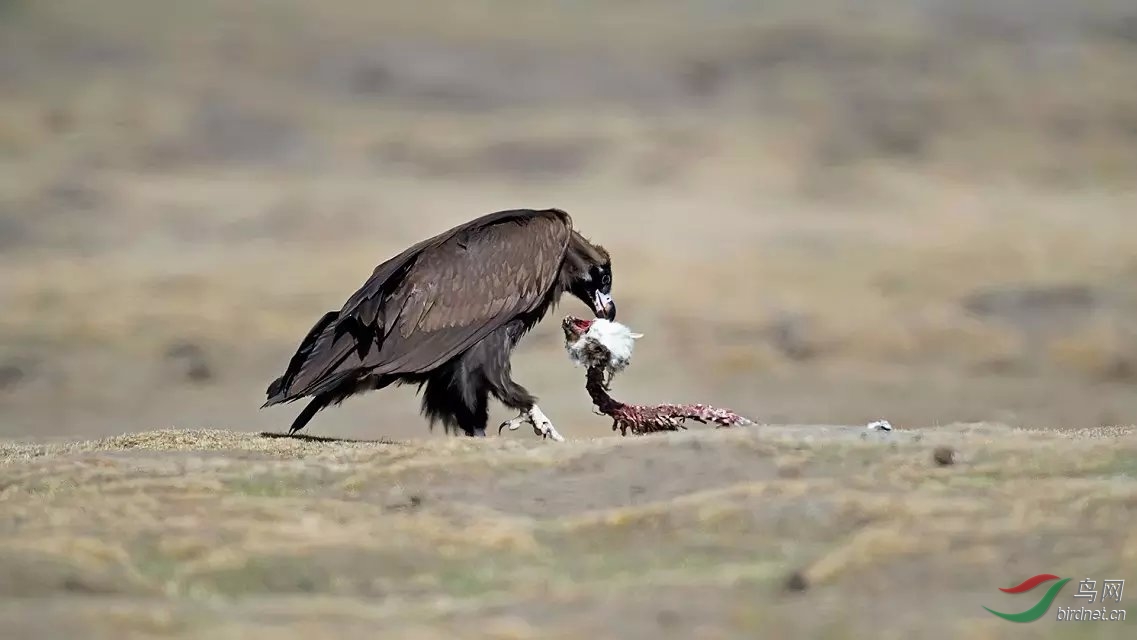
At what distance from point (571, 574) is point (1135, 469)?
305 centimetres

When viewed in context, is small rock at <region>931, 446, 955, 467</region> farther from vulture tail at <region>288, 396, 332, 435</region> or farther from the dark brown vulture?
vulture tail at <region>288, 396, 332, 435</region>

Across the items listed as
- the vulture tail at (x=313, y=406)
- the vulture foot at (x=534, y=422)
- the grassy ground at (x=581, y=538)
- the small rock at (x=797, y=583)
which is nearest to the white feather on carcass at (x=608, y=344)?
the vulture foot at (x=534, y=422)

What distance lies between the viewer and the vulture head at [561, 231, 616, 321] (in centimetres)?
1118

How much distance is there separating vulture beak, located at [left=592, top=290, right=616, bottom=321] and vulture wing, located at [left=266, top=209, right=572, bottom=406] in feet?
1.76

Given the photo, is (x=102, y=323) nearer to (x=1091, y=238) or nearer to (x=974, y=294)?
(x=974, y=294)

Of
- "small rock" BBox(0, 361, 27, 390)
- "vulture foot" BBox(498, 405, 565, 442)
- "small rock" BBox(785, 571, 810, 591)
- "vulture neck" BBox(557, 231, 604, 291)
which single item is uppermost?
"small rock" BBox(0, 361, 27, 390)

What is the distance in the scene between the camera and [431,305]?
10.6 meters

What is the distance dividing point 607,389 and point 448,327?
1.13m

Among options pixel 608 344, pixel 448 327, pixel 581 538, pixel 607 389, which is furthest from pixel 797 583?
pixel 448 327

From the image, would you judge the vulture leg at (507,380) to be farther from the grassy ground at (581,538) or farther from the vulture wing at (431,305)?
the grassy ground at (581,538)

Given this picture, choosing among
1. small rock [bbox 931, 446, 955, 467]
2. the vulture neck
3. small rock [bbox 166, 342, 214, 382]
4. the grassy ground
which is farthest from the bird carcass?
small rock [bbox 166, 342, 214, 382]

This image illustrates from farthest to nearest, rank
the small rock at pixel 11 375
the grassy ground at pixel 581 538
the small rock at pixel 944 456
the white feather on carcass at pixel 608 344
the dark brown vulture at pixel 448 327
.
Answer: the small rock at pixel 11 375
the dark brown vulture at pixel 448 327
the white feather on carcass at pixel 608 344
the small rock at pixel 944 456
the grassy ground at pixel 581 538

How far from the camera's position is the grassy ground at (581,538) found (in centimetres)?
547

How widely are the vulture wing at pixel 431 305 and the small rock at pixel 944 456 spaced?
11.4 ft
